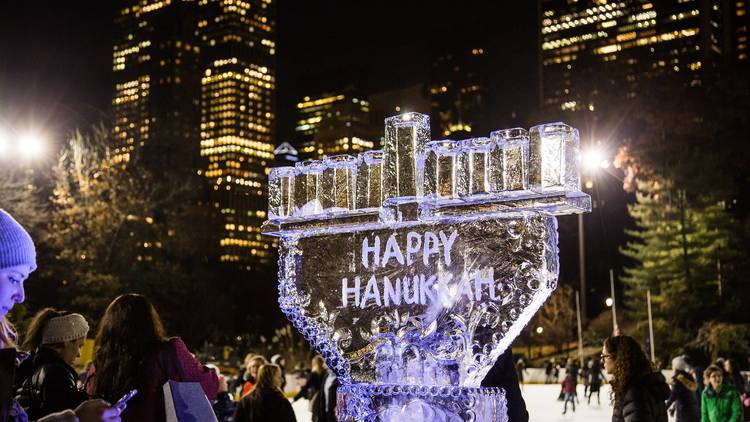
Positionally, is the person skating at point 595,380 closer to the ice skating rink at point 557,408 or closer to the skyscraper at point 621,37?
the ice skating rink at point 557,408

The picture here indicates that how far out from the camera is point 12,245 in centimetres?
195

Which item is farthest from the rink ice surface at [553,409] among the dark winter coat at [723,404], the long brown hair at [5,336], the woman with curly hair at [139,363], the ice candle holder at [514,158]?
the long brown hair at [5,336]

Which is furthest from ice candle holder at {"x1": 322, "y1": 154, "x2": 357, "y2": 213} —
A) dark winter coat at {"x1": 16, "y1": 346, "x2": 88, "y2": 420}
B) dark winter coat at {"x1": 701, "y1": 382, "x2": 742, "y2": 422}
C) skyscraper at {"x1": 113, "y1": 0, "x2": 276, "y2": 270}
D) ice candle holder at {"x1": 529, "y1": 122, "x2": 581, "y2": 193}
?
skyscraper at {"x1": 113, "y1": 0, "x2": 276, "y2": 270}

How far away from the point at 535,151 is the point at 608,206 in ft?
146

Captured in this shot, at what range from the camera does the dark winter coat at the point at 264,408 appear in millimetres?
5527

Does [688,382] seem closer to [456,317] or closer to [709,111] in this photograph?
[456,317]

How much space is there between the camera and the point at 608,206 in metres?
45.3

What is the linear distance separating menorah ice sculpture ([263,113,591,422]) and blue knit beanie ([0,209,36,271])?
3.06 feet

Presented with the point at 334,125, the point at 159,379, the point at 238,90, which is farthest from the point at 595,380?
the point at 334,125

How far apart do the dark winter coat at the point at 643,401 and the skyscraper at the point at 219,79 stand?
5355 cm

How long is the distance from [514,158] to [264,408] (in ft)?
11.8

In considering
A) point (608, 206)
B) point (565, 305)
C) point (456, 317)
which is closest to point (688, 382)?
point (456, 317)

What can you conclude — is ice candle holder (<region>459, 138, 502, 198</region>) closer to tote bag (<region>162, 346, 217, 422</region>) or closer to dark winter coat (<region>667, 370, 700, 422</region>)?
tote bag (<region>162, 346, 217, 422</region>)

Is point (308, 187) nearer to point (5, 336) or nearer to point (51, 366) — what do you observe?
point (5, 336)
